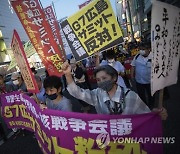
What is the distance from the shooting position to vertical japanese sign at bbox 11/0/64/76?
4.49m

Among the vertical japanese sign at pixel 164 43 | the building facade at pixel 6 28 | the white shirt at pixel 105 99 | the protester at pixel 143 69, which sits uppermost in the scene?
the building facade at pixel 6 28

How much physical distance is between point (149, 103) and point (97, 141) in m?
3.66

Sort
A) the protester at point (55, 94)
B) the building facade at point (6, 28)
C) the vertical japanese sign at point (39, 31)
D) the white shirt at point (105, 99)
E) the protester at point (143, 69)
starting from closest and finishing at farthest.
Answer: the white shirt at point (105, 99) → the protester at point (55, 94) → the vertical japanese sign at point (39, 31) → the protester at point (143, 69) → the building facade at point (6, 28)

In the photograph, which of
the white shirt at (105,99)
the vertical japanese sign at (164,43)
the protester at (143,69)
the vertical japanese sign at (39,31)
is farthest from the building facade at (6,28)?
the vertical japanese sign at (164,43)

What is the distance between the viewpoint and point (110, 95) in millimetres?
3141

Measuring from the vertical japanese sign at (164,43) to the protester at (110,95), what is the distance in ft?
1.55

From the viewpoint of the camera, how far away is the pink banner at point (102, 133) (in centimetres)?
279

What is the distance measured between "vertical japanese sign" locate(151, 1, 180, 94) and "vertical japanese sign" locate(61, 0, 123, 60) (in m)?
0.86

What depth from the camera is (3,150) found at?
5816mm

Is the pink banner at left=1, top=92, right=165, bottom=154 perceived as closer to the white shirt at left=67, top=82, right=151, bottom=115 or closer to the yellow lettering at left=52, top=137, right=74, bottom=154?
the yellow lettering at left=52, top=137, right=74, bottom=154

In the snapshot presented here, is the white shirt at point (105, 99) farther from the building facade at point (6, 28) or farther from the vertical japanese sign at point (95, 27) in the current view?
the building facade at point (6, 28)

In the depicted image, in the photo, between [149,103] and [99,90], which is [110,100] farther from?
[149,103]

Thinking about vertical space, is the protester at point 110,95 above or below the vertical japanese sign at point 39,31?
below

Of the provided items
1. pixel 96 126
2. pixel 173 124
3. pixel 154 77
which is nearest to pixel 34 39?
pixel 96 126
